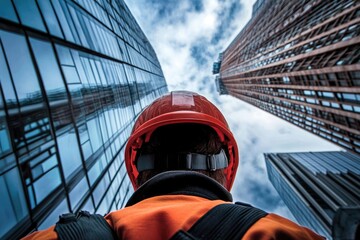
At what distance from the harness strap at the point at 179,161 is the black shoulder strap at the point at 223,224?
54.4 inches

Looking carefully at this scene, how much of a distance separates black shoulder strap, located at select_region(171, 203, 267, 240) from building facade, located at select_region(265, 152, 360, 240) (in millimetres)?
48037

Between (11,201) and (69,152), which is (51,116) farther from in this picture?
(11,201)

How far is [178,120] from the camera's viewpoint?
3.31 meters

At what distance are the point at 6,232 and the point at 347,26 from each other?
1280 inches

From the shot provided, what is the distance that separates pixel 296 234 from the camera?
1354 mm

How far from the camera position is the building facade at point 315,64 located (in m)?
25.6

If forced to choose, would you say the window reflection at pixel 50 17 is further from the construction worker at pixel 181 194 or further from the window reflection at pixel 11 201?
the construction worker at pixel 181 194

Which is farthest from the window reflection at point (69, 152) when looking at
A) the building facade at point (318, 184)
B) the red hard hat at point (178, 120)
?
the building facade at point (318, 184)

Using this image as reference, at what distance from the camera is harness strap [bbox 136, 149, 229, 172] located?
2934mm

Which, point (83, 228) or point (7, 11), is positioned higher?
point (7, 11)

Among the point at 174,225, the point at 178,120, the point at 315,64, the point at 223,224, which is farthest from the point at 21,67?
the point at 315,64

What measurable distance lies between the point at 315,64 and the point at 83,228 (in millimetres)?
35707

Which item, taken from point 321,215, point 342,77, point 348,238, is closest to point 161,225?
point 348,238

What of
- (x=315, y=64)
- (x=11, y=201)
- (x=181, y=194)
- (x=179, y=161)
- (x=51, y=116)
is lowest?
(x=11, y=201)
